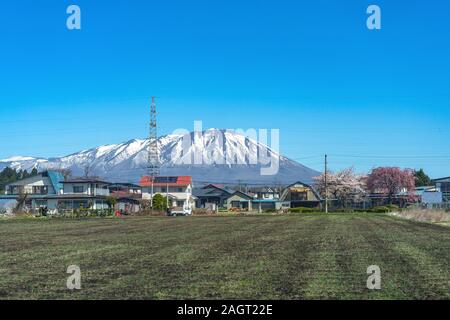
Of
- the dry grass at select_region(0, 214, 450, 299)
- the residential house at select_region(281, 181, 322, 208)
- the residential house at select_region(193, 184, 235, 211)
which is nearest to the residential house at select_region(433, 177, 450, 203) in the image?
the residential house at select_region(281, 181, 322, 208)

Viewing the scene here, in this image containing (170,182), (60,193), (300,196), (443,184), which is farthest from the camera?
(300,196)

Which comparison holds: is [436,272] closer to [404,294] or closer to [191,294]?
[404,294]

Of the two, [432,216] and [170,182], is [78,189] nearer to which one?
[170,182]

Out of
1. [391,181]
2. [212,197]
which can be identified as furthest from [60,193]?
[391,181]

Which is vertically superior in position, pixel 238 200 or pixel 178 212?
pixel 238 200

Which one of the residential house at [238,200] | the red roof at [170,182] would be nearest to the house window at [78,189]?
the red roof at [170,182]

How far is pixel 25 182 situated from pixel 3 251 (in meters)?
78.1

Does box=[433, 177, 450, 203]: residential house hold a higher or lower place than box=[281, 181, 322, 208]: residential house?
higher

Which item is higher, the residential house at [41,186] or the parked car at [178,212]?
the residential house at [41,186]

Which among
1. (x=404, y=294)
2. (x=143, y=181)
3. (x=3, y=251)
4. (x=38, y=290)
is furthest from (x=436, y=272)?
(x=143, y=181)

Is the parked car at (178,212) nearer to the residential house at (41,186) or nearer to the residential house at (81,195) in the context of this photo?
the residential house at (81,195)

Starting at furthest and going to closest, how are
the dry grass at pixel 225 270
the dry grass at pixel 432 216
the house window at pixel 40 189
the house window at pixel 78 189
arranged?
1. the house window at pixel 40 189
2. the house window at pixel 78 189
3. the dry grass at pixel 432 216
4. the dry grass at pixel 225 270

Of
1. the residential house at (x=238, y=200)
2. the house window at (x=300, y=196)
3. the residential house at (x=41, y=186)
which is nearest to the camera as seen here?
the residential house at (x=41, y=186)

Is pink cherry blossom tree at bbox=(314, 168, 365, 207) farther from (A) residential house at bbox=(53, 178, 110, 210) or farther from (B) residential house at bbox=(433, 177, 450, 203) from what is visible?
(A) residential house at bbox=(53, 178, 110, 210)
